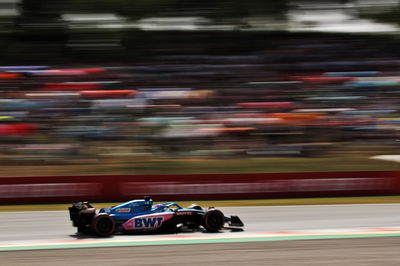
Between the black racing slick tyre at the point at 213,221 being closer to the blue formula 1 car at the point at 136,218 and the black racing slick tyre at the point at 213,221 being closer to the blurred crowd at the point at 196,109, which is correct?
the blue formula 1 car at the point at 136,218

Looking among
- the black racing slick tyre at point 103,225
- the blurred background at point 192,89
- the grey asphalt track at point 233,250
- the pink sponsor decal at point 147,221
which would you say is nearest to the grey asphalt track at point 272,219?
the grey asphalt track at point 233,250

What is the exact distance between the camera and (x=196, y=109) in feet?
53.6

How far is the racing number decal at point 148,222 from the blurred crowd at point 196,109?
7.32 m

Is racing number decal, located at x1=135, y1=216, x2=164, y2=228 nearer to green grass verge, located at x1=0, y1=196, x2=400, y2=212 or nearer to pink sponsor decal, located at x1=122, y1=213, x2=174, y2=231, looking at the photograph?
pink sponsor decal, located at x1=122, y1=213, x2=174, y2=231

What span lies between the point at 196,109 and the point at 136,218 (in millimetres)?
9272

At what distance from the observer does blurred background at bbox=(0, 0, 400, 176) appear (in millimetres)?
14859

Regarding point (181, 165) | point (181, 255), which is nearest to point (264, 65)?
point (181, 165)

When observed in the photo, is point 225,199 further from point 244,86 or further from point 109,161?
point 244,86

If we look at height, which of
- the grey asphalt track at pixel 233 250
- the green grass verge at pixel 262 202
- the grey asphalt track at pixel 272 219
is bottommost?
the green grass verge at pixel 262 202

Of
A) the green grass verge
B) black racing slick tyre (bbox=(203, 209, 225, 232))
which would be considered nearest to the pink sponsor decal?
black racing slick tyre (bbox=(203, 209, 225, 232))

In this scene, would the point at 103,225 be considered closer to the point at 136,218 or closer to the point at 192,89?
the point at 136,218

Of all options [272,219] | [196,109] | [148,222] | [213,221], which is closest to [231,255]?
[213,221]

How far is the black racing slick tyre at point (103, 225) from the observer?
714 centimetres

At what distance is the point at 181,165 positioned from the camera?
47.9 feet
